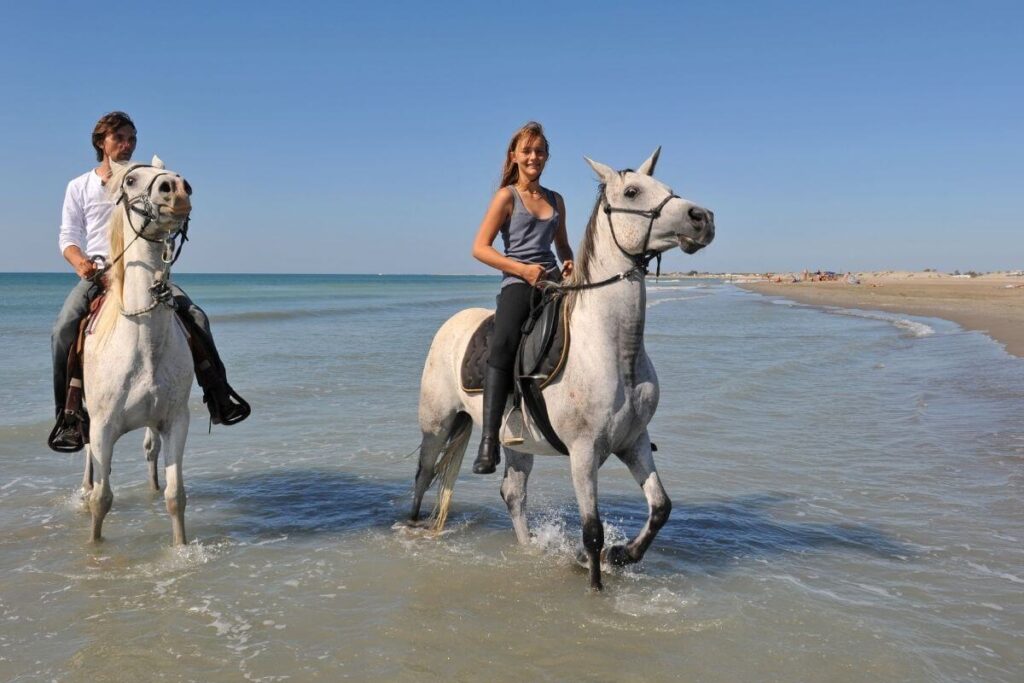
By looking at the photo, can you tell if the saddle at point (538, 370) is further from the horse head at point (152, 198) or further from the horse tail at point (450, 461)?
the horse head at point (152, 198)

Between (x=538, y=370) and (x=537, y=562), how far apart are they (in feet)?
5.03

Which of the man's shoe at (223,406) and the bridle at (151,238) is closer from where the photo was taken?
the bridle at (151,238)

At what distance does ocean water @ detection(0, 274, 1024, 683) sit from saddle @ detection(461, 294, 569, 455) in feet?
3.26

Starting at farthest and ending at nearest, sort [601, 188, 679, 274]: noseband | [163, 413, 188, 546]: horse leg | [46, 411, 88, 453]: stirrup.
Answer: [46, 411, 88, 453]: stirrup, [163, 413, 188, 546]: horse leg, [601, 188, 679, 274]: noseband

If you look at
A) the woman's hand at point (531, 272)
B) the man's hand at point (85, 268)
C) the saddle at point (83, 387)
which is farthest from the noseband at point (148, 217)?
the woman's hand at point (531, 272)

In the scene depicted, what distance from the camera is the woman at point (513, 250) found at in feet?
16.8

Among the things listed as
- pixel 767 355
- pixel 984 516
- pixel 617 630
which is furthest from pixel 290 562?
pixel 767 355

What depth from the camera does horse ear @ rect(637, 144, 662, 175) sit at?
4734 mm

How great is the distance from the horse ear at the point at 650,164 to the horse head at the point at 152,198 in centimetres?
299

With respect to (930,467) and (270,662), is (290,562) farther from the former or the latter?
(930,467)

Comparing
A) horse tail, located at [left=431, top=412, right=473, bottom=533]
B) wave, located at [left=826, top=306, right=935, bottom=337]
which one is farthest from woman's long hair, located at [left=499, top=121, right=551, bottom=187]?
wave, located at [left=826, top=306, right=935, bottom=337]

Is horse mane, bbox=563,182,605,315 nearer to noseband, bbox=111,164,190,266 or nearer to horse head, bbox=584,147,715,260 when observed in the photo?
horse head, bbox=584,147,715,260

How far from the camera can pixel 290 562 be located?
18.0 ft

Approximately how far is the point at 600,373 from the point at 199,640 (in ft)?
9.19
